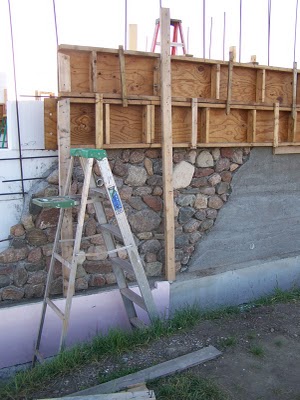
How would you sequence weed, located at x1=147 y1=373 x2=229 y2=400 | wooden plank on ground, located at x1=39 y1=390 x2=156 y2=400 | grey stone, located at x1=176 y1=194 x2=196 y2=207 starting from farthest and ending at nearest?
grey stone, located at x1=176 y1=194 x2=196 y2=207, weed, located at x1=147 y1=373 x2=229 y2=400, wooden plank on ground, located at x1=39 y1=390 x2=156 y2=400

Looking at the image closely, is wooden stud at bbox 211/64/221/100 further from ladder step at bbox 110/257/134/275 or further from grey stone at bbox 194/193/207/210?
ladder step at bbox 110/257/134/275

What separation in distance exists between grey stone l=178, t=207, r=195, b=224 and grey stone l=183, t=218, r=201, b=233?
0.19 ft

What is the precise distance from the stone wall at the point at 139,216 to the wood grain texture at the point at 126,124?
162 mm

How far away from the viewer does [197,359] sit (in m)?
4.18

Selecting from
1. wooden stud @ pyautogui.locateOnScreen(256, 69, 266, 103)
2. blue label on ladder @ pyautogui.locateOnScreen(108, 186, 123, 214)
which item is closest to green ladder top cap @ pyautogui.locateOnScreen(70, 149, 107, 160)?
blue label on ladder @ pyautogui.locateOnScreen(108, 186, 123, 214)

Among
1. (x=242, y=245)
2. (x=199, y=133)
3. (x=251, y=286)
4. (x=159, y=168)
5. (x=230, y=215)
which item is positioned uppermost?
(x=199, y=133)

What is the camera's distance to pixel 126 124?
209 inches

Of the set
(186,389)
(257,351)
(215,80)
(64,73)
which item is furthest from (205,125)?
(186,389)

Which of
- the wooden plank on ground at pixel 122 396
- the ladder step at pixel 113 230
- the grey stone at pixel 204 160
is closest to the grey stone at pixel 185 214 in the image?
the grey stone at pixel 204 160

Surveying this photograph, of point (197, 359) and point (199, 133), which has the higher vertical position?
point (199, 133)

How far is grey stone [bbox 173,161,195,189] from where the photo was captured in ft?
18.9

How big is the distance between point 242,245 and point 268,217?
0.60 metres

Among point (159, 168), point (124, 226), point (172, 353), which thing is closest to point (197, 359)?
point (172, 353)

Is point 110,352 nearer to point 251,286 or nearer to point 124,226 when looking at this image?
point 124,226
